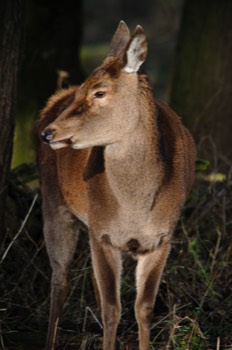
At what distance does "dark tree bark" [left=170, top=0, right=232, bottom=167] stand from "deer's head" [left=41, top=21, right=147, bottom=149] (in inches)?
167

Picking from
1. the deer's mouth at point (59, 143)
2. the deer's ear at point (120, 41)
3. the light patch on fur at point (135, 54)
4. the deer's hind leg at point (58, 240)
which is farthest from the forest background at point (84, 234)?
the light patch on fur at point (135, 54)

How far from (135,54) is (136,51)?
0.07ft

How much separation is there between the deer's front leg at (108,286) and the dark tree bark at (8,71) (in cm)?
130

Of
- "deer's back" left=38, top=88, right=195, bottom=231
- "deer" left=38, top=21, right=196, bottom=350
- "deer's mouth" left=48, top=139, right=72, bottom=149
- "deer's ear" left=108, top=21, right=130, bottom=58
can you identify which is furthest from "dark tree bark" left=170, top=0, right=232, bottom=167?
"deer's mouth" left=48, top=139, right=72, bottom=149

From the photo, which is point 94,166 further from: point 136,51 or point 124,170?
point 136,51

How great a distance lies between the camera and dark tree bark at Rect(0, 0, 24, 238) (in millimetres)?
7832

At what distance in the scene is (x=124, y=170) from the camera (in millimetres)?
6758

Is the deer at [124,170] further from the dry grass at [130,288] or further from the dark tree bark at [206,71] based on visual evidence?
the dark tree bark at [206,71]

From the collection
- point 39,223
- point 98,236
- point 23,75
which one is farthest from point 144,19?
point 98,236

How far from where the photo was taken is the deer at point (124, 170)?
21.7ft

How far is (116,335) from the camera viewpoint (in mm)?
7258

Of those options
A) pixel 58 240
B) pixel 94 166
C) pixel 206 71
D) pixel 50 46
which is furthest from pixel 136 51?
pixel 50 46

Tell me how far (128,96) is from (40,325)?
2.12 m

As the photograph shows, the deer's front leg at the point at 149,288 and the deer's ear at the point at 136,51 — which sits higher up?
the deer's ear at the point at 136,51
